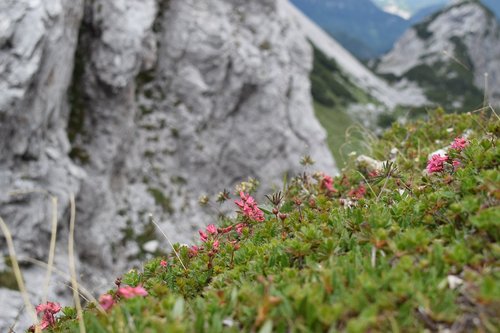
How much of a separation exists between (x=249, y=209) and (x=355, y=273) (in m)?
2.19

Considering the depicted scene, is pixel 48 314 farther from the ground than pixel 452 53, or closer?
farther from the ground

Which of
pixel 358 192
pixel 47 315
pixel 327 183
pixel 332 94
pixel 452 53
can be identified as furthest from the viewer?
pixel 452 53

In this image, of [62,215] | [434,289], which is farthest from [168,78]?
[434,289]

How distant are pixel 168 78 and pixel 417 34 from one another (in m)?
149

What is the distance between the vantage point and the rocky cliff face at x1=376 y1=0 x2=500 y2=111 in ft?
403

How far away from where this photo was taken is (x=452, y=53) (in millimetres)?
129750

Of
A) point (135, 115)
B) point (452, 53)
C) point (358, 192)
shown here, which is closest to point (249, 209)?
point (358, 192)

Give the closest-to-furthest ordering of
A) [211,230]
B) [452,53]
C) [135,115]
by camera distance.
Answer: [211,230], [135,115], [452,53]

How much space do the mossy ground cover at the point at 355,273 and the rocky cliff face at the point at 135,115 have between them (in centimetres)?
1159

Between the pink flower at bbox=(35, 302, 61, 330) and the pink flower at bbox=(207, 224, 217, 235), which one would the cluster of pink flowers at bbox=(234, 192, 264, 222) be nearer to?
the pink flower at bbox=(207, 224, 217, 235)

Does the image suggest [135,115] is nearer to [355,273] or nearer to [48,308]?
[48,308]

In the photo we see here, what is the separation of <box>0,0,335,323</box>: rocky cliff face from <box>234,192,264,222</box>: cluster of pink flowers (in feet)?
36.1

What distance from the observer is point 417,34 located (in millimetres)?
154000

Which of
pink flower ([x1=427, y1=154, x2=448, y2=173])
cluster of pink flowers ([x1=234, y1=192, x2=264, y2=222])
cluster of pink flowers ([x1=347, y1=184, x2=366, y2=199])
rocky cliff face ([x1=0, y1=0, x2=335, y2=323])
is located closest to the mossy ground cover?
pink flower ([x1=427, y1=154, x2=448, y2=173])
